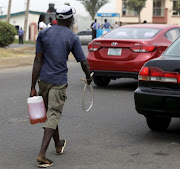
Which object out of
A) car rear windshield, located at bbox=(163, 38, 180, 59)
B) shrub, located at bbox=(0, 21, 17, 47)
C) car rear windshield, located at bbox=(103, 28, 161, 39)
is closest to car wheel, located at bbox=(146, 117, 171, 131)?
car rear windshield, located at bbox=(163, 38, 180, 59)

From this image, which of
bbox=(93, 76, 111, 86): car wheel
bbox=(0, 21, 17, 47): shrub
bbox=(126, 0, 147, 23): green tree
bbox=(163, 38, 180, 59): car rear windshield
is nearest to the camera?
bbox=(163, 38, 180, 59): car rear windshield

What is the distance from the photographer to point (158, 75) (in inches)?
279

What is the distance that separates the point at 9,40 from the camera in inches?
936

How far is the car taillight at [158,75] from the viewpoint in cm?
696

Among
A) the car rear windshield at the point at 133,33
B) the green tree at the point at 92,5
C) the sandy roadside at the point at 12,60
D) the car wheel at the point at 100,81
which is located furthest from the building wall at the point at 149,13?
the car rear windshield at the point at 133,33

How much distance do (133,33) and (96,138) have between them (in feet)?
18.7

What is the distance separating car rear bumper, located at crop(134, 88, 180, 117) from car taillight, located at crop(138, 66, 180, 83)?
153 millimetres

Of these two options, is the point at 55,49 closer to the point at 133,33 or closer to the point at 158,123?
the point at 158,123

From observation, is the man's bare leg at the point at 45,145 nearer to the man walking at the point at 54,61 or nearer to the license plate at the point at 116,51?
the man walking at the point at 54,61

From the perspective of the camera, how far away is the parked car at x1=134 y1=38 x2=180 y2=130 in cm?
689

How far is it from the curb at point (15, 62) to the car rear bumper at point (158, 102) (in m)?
12.2

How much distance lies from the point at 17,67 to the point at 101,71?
7.35 m

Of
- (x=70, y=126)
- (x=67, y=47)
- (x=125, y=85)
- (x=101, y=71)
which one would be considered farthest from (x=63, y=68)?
(x=125, y=85)

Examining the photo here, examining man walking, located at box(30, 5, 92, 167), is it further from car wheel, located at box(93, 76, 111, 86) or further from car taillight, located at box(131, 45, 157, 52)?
car wheel, located at box(93, 76, 111, 86)
